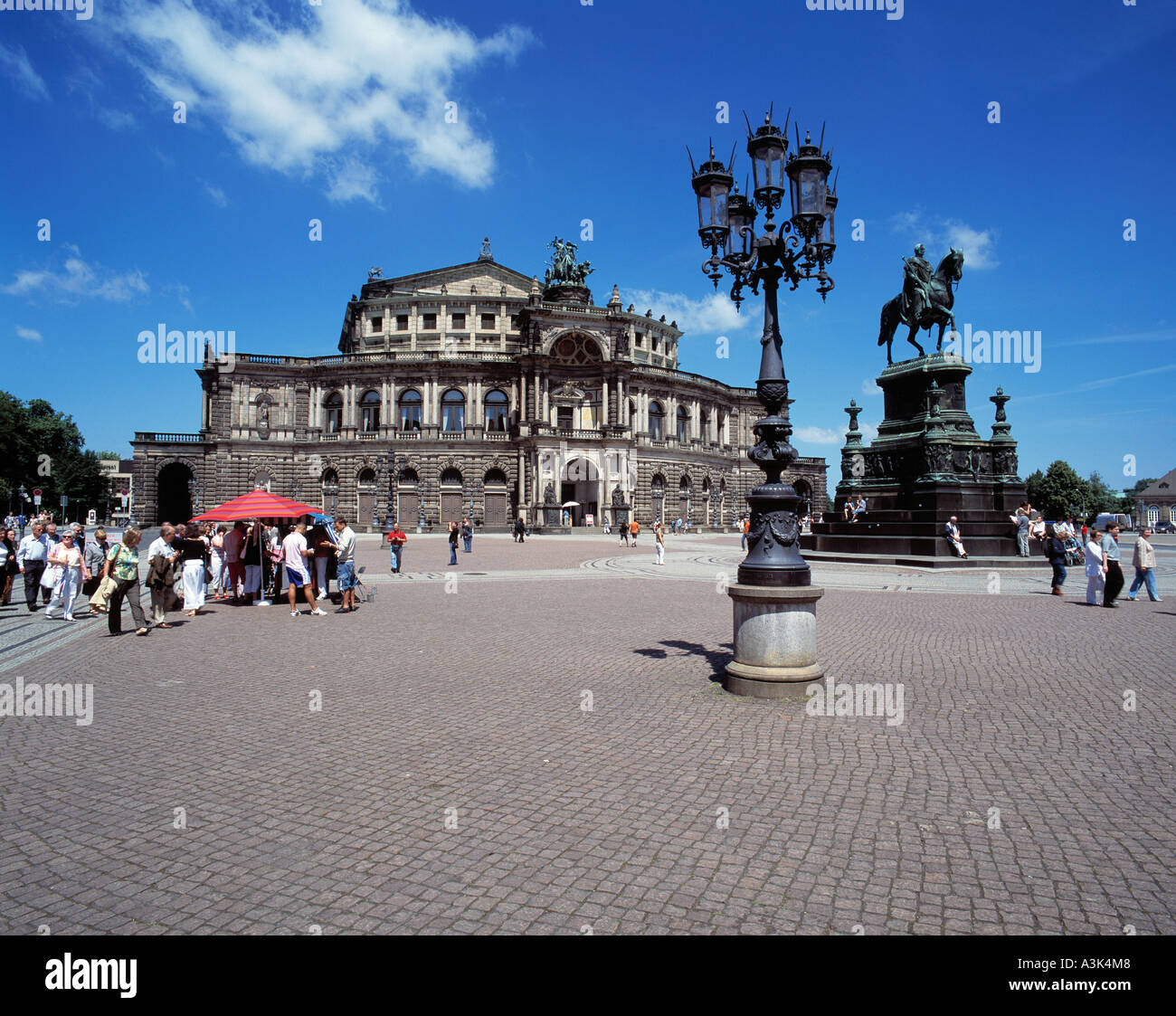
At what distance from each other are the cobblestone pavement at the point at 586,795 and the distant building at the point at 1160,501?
461 feet

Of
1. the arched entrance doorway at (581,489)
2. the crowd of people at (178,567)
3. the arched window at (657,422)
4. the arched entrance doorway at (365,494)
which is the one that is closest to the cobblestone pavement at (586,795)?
the crowd of people at (178,567)

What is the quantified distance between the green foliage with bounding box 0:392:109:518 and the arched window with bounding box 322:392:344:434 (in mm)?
26522

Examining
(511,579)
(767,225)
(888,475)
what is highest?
(767,225)

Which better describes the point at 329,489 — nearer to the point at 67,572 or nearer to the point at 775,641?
the point at 67,572

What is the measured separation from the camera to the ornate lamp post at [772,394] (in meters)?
7.37

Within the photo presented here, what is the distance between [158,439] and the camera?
61781 millimetres

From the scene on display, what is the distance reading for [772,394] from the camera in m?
8.09

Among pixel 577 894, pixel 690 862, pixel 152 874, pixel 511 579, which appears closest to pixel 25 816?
pixel 152 874

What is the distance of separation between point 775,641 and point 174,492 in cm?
7016

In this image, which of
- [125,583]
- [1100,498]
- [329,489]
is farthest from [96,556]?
[1100,498]

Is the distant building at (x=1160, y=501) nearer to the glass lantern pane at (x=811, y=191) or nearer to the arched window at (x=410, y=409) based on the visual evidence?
the arched window at (x=410, y=409)

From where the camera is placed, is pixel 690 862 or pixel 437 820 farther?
pixel 437 820
